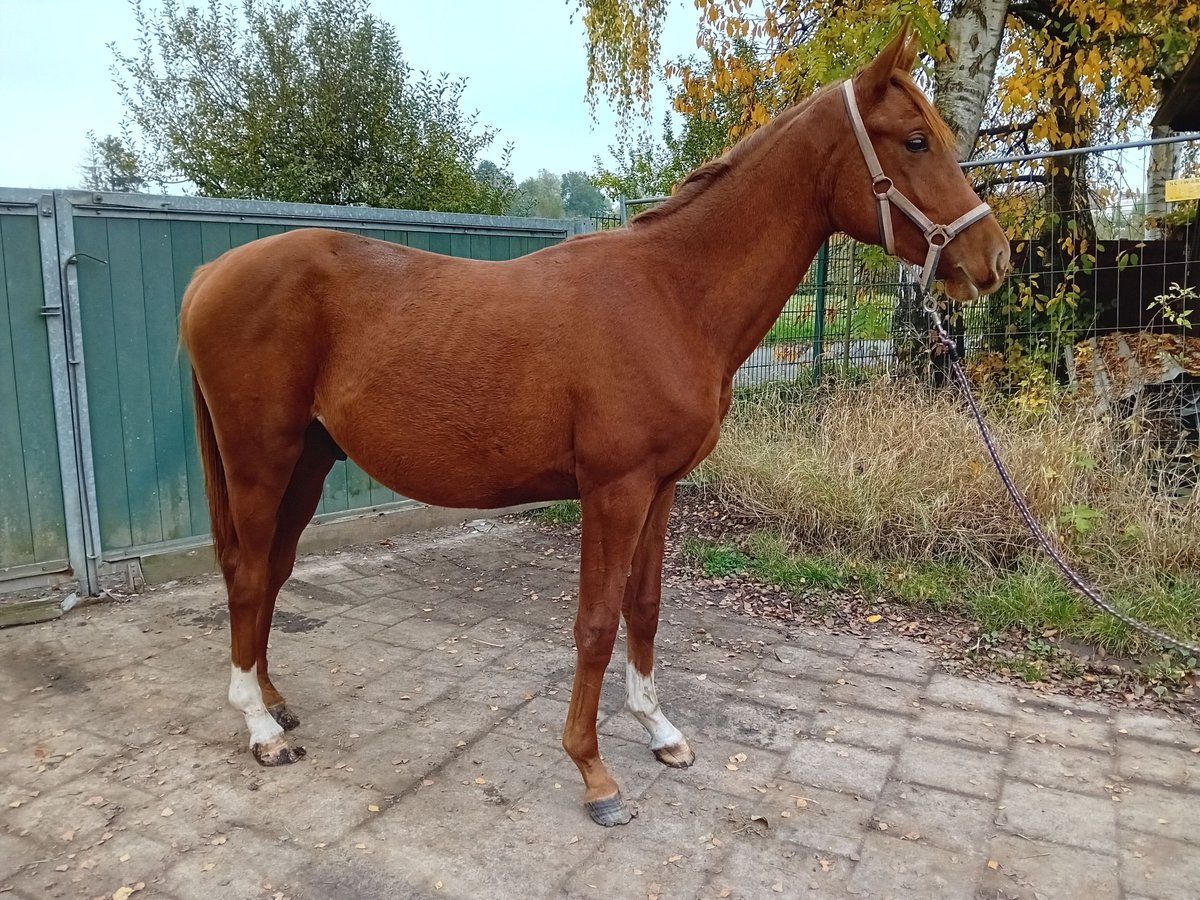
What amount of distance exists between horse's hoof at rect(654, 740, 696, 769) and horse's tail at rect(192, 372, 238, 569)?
5.52 ft

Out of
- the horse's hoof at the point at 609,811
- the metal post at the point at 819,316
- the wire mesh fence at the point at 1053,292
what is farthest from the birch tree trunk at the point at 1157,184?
the horse's hoof at the point at 609,811

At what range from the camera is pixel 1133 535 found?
3.79 m

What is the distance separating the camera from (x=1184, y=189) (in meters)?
4.34

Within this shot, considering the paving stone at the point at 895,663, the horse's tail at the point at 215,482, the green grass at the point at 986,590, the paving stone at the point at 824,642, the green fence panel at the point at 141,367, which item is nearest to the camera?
the horse's tail at the point at 215,482

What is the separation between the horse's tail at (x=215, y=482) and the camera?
9.21ft

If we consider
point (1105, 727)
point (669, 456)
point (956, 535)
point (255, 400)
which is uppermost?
point (255, 400)

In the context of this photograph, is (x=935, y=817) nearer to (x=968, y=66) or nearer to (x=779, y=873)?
(x=779, y=873)

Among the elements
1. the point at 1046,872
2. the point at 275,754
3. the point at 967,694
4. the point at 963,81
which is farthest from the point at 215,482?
the point at 963,81

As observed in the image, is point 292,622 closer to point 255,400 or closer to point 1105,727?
point 255,400

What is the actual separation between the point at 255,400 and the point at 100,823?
1.30 m

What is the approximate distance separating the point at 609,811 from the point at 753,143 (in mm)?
2024

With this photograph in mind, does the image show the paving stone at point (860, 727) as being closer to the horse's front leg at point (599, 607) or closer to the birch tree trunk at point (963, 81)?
the horse's front leg at point (599, 607)

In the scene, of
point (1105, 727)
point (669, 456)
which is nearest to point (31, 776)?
point (669, 456)

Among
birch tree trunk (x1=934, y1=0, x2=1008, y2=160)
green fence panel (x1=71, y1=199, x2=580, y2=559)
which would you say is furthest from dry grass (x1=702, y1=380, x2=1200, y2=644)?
green fence panel (x1=71, y1=199, x2=580, y2=559)
